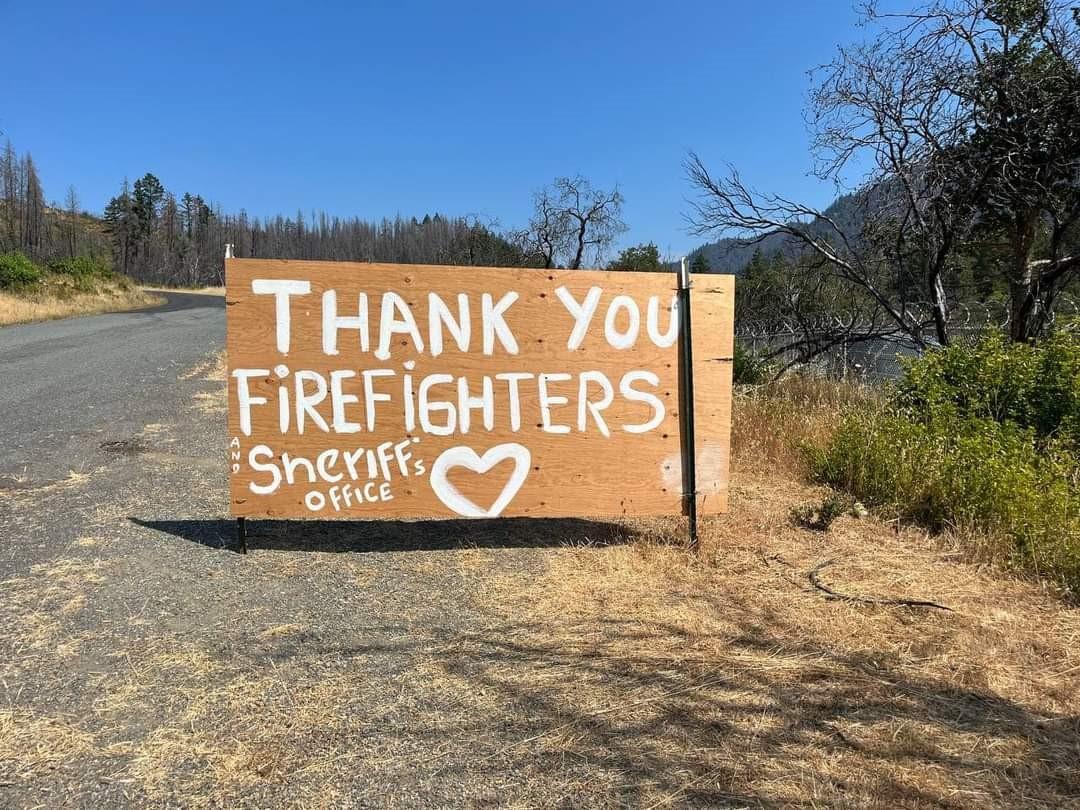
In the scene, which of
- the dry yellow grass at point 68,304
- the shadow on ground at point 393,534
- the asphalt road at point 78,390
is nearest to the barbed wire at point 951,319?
the shadow on ground at point 393,534

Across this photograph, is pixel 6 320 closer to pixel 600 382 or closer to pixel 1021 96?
pixel 600 382

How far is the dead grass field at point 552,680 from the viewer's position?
2.07m

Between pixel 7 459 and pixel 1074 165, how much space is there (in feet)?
36.2

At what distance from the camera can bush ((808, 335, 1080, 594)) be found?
13.3 ft

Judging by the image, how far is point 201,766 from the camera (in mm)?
2111

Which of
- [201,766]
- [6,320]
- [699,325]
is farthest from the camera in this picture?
[6,320]

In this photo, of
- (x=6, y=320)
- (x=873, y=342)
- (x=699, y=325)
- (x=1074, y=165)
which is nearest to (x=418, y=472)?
(x=699, y=325)

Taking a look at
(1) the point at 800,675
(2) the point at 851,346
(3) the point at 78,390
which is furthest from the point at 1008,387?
(3) the point at 78,390

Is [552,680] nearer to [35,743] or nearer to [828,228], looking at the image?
[35,743]

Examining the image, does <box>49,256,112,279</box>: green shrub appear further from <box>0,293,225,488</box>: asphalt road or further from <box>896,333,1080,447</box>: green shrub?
<box>896,333,1080,447</box>: green shrub

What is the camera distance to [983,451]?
15.1 feet

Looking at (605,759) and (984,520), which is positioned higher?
(984,520)

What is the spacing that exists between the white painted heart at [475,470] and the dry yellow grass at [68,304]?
61.6 feet

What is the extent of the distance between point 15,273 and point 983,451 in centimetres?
2826
